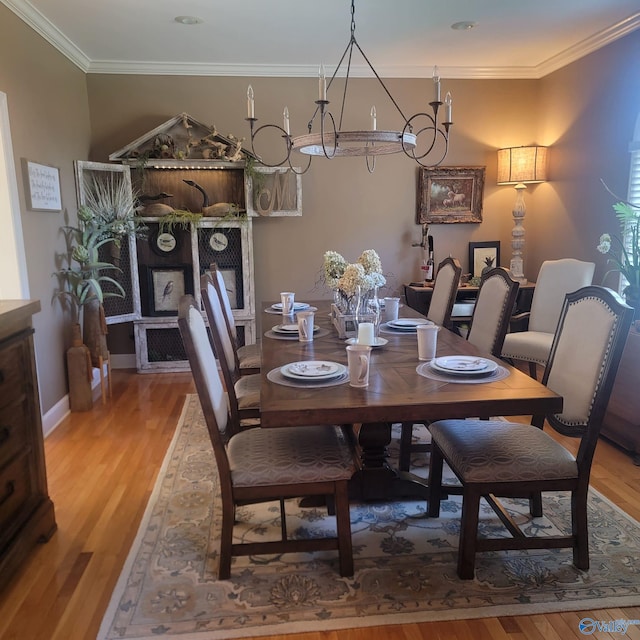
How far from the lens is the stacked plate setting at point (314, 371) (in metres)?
1.92

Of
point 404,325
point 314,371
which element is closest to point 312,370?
point 314,371

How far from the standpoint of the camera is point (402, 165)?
191 inches

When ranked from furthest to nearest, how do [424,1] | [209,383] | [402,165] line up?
1. [402,165]
2. [424,1]
3. [209,383]

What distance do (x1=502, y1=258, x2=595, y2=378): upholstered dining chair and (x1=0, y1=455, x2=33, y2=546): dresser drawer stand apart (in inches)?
121

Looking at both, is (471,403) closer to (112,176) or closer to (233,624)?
(233,624)

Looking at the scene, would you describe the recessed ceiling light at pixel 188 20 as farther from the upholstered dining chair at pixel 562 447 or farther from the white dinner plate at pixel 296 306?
the upholstered dining chair at pixel 562 447

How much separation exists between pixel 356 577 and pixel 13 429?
4.70ft

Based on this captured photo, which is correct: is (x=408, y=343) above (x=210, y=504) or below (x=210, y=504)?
above

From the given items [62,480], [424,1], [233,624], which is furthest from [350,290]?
[424,1]

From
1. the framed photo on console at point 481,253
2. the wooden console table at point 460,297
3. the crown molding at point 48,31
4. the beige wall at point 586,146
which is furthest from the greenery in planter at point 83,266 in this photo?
the beige wall at point 586,146

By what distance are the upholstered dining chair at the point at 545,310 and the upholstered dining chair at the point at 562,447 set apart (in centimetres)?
168

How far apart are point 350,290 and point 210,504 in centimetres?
122

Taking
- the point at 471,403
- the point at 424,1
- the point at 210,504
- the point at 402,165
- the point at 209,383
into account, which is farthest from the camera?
the point at 402,165

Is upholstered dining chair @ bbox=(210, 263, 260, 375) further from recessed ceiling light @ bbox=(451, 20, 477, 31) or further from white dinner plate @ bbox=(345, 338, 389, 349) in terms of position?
recessed ceiling light @ bbox=(451, 20, 477, 31)
